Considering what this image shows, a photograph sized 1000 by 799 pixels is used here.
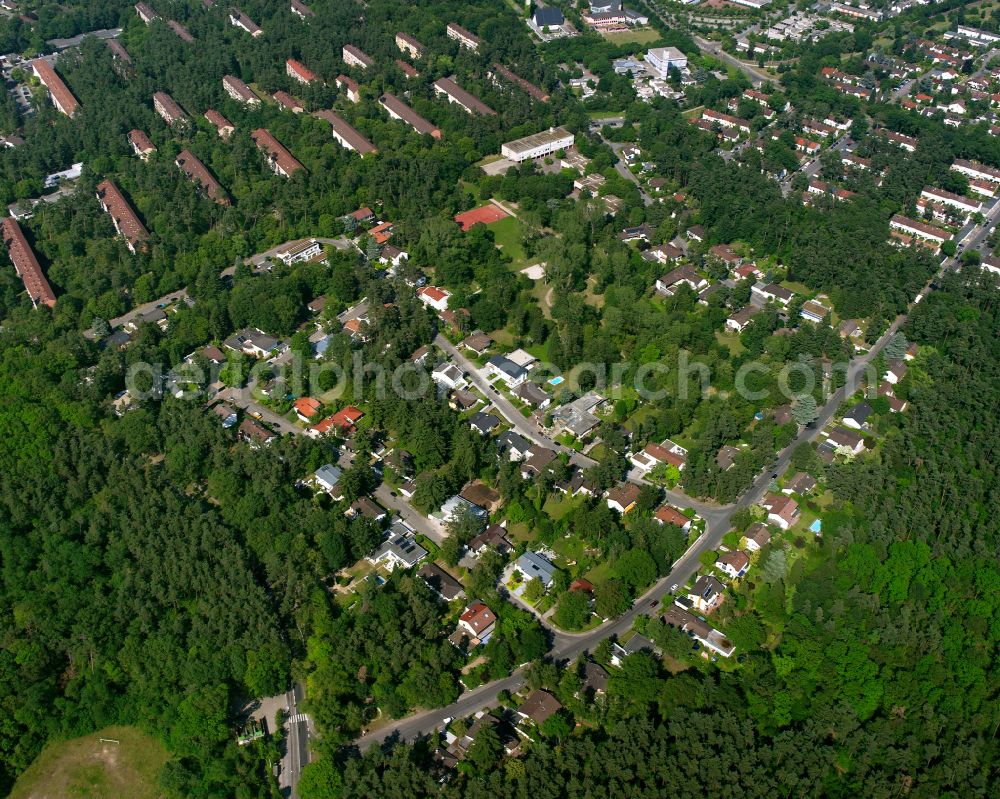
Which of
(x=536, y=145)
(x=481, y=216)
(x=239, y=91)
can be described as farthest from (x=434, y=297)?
(x=239, y=91)

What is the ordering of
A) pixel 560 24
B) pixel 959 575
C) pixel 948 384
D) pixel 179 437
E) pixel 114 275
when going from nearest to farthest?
pixel 959 575 → pixel 179 437 → pixel 948 384 → pixel 114 275 → pixel 560 24

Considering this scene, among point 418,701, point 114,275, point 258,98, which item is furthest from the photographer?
point 258,98

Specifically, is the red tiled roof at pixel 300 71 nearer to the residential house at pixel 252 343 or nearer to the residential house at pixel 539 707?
the residential house at pixel 252 343

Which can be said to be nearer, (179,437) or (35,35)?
(179,437)

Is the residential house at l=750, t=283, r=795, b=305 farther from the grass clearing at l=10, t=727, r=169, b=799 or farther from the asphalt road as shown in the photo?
the grass clearing at l=10, t=727, r=169, b=799

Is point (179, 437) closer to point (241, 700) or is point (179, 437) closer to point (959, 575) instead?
point (241, 700)

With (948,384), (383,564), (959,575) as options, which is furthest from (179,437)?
(948,384)

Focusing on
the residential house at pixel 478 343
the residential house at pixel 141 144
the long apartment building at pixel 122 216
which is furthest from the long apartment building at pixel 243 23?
the residential house at pixel 478 343

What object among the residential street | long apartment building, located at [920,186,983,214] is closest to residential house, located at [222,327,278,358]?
the residential street
